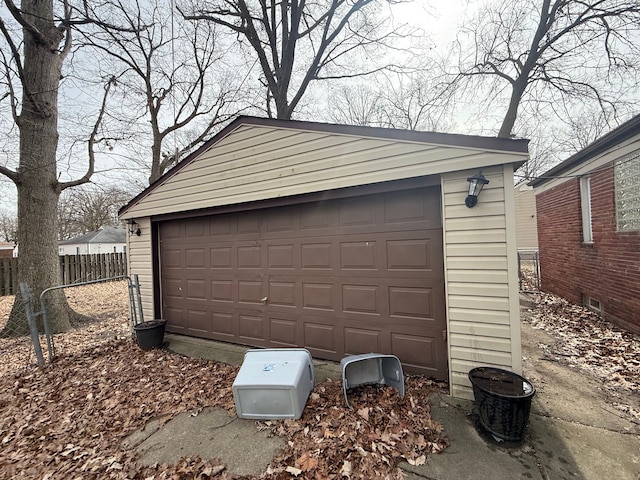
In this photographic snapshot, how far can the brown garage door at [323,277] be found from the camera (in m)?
3.55

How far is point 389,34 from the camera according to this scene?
32.2 ft

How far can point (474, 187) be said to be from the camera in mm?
3037

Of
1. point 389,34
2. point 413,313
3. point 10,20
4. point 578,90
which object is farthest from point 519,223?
point 10,20

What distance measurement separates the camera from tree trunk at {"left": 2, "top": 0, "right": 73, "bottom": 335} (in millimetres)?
6188

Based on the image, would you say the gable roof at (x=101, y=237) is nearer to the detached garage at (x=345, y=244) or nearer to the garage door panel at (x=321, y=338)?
the detached garage at (x=345, y=244)

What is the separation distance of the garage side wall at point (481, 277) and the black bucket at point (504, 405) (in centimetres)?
41

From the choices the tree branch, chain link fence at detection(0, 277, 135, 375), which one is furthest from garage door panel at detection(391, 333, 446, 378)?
the tree branch

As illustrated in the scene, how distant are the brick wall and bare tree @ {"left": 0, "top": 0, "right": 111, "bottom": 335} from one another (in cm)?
1132

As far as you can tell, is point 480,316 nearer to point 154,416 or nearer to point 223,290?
point 154,416

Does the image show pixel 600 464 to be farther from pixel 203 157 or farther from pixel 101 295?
pixel 101 295

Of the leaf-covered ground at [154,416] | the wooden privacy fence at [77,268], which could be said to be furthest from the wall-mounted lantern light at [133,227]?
the wooden privacy fence at [77,268]

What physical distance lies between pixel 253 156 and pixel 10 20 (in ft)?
23.5

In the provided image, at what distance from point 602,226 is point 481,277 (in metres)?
5.01

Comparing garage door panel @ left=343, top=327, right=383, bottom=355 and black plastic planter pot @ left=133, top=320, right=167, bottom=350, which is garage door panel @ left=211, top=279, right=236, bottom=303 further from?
garage door panel @ left=343, top=327, right=383, bottom=355
